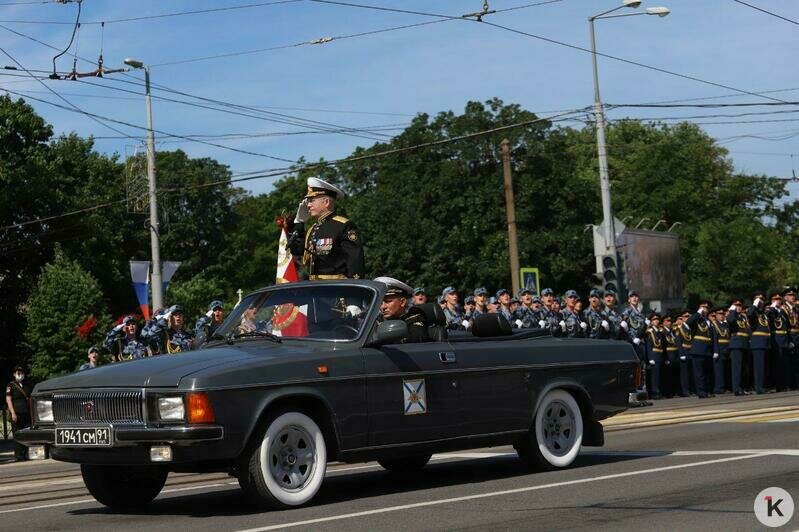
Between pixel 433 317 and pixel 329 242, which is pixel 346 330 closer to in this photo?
pixel 433 317

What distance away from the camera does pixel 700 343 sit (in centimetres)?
2947

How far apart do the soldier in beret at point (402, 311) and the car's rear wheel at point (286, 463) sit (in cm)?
141

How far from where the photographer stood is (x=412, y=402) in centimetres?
1036

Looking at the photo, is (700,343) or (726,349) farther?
(726,349)

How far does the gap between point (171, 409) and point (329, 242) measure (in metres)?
2.92

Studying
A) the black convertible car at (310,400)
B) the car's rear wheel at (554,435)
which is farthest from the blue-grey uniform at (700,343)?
the black convertible car at (310,400)

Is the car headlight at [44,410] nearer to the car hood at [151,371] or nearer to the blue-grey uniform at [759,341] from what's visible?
the car hood at [151,371]

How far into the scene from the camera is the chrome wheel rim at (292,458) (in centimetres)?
945

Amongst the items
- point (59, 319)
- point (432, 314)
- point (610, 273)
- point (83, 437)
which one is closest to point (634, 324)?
point (610, 273)

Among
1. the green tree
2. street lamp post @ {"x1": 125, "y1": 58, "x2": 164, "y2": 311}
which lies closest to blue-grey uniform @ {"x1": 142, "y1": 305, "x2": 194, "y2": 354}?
street lamp post @ {"x1": 125, "y1": 58, "x2": 164, "y2": 311}

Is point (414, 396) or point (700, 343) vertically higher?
point (414, 396)

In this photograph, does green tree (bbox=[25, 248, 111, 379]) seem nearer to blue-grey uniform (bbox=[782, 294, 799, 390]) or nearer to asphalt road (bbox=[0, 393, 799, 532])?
blue-grey uniform (bbox=[782, 294, 799, 390])

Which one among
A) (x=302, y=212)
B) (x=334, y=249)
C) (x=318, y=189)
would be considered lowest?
(x=334, y=249)

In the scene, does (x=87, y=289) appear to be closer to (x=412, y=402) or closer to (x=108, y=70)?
(x=108, y=70)
